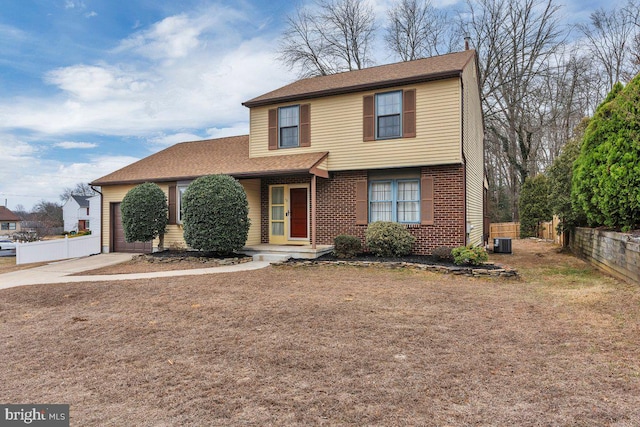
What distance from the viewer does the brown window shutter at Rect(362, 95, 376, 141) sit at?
450 inches

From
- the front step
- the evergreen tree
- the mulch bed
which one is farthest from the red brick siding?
the evergreen tree

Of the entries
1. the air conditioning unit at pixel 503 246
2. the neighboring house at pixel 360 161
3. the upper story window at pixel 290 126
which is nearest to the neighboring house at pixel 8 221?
the neighboring house at pixel 360 161

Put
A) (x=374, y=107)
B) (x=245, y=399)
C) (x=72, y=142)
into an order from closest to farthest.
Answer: (x=245, y=399) → (x=374, y=107) → (x=72, y=142)

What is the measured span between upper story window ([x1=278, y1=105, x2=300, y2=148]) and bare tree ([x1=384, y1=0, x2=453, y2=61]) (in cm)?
1519

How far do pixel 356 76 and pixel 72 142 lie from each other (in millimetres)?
23374

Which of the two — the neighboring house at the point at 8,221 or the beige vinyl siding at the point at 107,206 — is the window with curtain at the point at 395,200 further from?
the neighboring house at the point at 8,221

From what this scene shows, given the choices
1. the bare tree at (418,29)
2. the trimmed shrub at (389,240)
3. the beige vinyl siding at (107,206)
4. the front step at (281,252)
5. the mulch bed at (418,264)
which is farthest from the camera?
the bare tree at (418,29)

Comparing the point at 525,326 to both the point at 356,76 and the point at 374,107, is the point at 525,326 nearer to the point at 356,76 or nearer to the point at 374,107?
the point at 374,107

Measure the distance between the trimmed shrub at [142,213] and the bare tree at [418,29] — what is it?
19204 mm

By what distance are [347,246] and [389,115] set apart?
13.8 ft

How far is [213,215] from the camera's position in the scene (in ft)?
35.2

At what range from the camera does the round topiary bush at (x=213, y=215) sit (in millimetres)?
10695

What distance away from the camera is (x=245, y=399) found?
2906 mm

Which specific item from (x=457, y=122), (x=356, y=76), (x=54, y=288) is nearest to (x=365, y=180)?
(x=457, y=122)
